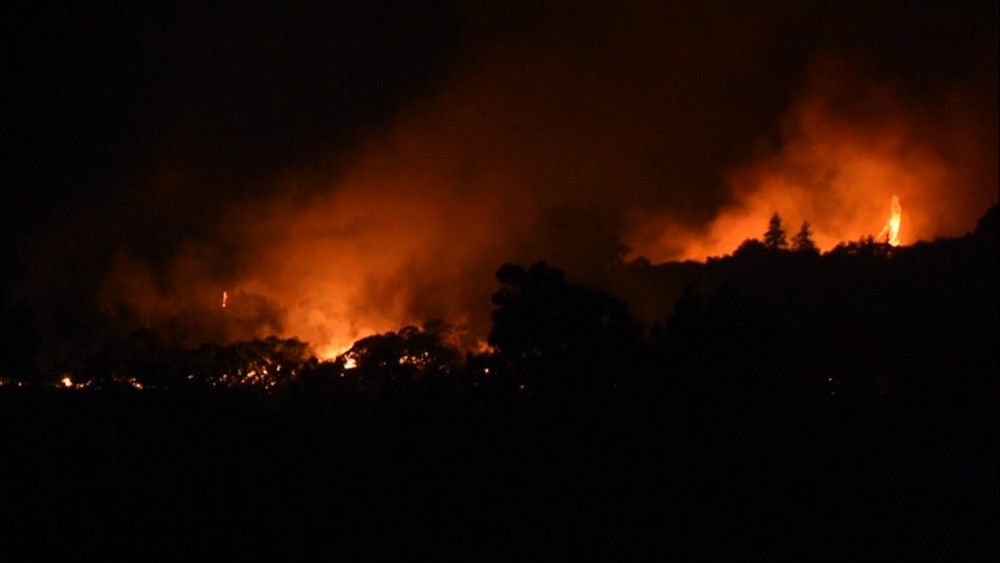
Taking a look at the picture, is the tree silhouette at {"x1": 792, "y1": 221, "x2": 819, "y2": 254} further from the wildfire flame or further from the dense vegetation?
the dense vegetation

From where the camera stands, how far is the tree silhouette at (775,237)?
75.4 ft

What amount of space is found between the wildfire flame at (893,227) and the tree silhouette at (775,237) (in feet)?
8.60

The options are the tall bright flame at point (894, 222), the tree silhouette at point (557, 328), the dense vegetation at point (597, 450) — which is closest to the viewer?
the dense vegetation at point (597, 450)

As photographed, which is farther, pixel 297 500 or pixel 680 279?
pixel 680 279

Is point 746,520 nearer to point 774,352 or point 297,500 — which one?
point 774,352

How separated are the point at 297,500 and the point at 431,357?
29.8ft

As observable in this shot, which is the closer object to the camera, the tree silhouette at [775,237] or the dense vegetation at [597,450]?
the dense vegetation at [597,450]

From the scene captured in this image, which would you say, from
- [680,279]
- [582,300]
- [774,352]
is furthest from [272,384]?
[774,352]

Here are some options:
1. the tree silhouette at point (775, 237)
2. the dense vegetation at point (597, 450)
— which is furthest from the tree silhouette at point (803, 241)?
the dense vegetation at point (597, 450)

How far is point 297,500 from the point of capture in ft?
40.2

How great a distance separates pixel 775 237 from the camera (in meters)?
23.4

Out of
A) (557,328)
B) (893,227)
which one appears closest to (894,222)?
(893,227)

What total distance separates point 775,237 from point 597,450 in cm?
1354

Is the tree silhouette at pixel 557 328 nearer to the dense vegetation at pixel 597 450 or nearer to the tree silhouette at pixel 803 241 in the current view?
the dense vegetation at pixel 597 450
